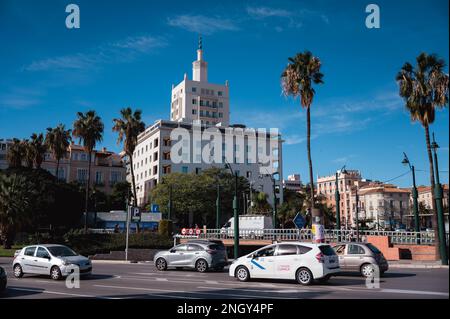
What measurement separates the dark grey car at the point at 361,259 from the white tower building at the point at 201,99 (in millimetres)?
95310

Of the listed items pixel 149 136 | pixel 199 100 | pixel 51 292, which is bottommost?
pixel 51 292

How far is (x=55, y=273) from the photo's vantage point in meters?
17.6

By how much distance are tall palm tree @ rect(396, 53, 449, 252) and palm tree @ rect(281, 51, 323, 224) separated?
8115 mm

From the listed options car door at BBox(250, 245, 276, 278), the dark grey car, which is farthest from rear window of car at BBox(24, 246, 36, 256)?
the dark grey car

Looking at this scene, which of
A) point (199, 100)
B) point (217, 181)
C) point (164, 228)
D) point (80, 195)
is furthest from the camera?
point (199, 100)

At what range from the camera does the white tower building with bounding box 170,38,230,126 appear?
11556cm

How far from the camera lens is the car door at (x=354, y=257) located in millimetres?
18438

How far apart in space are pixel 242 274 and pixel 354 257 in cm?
512

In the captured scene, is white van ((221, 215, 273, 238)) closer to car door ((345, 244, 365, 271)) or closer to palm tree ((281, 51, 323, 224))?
palm tree ((281, 51, 323, 224))
